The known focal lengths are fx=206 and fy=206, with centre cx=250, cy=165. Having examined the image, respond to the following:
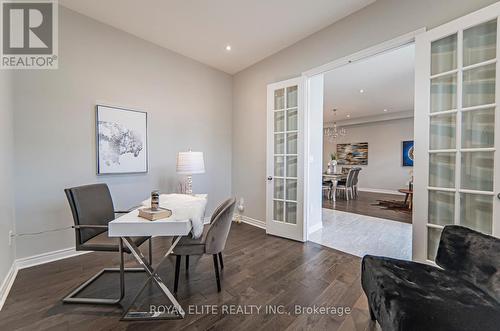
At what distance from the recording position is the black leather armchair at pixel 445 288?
3.31ft

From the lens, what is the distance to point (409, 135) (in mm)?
7316

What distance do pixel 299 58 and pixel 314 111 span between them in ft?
2.90

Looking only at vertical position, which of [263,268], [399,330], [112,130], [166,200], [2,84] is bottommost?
[263,268]

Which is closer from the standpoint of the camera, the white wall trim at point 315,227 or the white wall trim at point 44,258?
the white wall trim at point 44,258

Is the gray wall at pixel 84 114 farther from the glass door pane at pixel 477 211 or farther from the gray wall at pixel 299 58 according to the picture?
the glass door pane at pixel 477 211

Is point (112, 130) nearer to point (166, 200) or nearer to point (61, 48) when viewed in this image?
point (61, 48)

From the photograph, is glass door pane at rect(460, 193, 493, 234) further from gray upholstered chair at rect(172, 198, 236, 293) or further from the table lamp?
the table lamp

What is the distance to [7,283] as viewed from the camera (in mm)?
1855

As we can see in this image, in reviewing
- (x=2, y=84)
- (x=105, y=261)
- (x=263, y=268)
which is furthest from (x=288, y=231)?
(x=2, y=84)

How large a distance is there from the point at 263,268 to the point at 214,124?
8.94 ft

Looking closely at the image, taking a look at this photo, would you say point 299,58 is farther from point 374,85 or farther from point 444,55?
point 374,85

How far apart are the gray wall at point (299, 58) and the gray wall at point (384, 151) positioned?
6.32m

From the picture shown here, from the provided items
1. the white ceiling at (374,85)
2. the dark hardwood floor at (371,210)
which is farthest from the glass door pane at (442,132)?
the dark hardwood floor at (371,210)

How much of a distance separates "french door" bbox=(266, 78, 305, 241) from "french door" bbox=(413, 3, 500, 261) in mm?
1401
